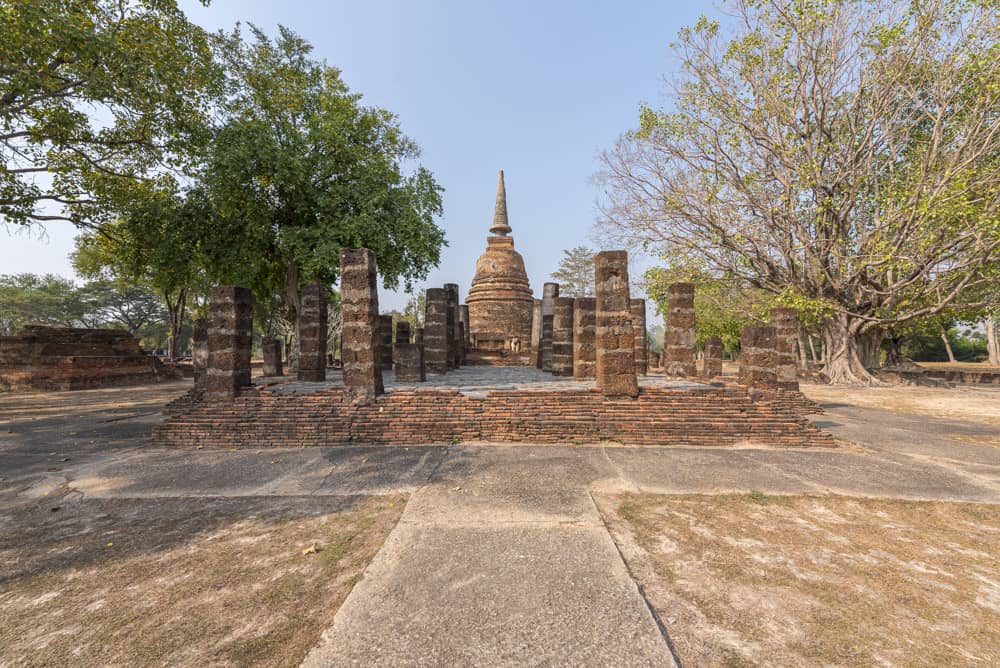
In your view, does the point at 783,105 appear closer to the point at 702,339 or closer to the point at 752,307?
the point at 752,307

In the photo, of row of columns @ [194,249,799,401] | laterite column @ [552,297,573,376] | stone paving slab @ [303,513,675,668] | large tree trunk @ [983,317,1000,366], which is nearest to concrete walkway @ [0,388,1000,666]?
stone paving slab @ [303,513,675,668]

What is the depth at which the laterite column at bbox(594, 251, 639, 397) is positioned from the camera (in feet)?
25.3

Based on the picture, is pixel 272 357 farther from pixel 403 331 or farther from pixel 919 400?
pixel 919 400

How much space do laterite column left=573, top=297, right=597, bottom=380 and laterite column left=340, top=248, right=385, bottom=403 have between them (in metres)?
6.47

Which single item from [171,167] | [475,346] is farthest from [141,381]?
[475,346]

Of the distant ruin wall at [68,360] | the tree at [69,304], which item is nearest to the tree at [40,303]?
the tree at [69,304]

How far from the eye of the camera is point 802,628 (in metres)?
2.42

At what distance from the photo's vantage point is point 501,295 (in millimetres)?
28938

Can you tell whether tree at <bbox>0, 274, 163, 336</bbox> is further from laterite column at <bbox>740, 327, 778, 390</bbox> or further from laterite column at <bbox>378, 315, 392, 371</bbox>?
laterite column at <bbox>740, 327, 778, 390</bbox>

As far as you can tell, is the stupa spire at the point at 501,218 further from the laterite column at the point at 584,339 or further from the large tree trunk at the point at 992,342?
the large tree trunk at the point at 992,342

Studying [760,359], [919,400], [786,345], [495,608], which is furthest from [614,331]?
[919,400]

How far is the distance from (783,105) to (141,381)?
97.6 ft

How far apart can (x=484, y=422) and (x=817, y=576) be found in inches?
196

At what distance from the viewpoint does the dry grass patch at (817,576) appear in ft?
7.48
